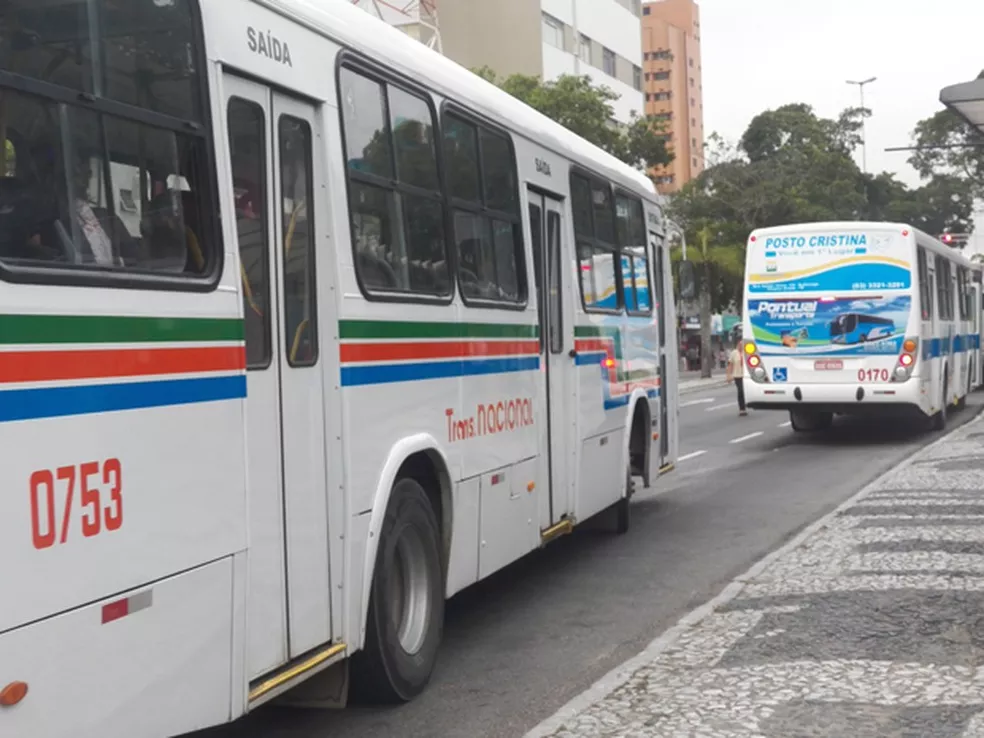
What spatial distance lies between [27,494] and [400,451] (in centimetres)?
277

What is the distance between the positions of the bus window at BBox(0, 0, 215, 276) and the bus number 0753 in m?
15.6

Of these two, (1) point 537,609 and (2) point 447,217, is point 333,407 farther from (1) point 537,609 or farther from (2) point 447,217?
(1) point 537,609

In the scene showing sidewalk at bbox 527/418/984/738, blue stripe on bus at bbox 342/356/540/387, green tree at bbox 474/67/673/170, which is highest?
green tree at bbox 474/67/673/170

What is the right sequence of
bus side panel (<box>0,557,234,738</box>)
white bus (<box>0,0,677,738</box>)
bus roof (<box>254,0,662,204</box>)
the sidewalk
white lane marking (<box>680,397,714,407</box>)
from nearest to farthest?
bus side panel (<box>0,557,234,738</box>)
white bus (<box>0,0,677,738</box>)
the sidewalk
bus roof (<box>254,0,662,204</box>)
white lane marking (<box>680,397,714,407</box>)

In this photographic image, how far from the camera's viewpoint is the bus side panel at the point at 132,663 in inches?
146

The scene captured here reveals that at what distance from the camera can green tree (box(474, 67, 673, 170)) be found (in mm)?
38562

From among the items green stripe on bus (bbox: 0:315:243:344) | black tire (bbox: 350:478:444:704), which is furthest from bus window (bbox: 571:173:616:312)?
green stripe on bus (bbox: 0:315:243:344)

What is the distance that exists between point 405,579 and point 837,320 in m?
13.7

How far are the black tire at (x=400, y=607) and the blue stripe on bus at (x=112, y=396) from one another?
1.62m

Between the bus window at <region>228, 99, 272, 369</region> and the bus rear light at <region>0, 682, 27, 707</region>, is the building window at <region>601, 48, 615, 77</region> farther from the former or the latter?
the bus rear light at <region>0, 682, 27, 707</region>

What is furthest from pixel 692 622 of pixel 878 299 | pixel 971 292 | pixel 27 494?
pixel 971 292

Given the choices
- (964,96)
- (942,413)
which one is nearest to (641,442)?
(964,96)

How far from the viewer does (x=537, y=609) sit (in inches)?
347

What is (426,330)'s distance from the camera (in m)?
6.81
